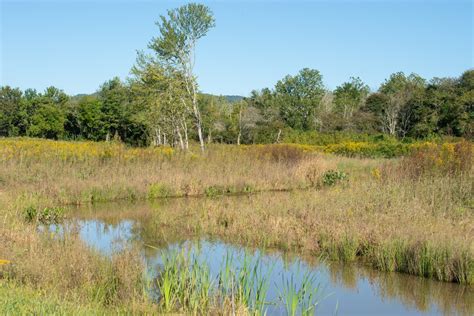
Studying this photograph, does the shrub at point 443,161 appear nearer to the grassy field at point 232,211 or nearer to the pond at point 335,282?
the grassy field at point 232,211

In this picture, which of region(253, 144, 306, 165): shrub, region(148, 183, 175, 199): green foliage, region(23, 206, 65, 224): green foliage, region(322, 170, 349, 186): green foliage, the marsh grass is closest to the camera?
the marsh grass

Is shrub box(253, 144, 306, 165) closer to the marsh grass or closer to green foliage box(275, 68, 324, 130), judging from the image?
the marsh grass

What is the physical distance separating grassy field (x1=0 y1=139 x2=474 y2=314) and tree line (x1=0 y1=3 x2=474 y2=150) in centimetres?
461

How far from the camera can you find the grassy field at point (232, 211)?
717 centimetres

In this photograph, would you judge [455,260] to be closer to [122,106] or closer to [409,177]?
[409,177]

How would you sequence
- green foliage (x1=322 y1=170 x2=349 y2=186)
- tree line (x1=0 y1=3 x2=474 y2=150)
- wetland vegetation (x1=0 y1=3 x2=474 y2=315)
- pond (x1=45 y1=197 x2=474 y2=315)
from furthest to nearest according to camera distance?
tree line (x1=0 y1=3 x2=474 y2=150), green foliage (x1=322 y1=170 x2=349 y2=186), pond (x1=45 y1=197 x2=474 y2=315), wetland vegetation (x1=0 y1=3 x2=474 y2=315)

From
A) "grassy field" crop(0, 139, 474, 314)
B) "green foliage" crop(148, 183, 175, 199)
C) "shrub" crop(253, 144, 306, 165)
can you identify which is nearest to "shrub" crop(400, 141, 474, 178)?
"grassy field" crop(0, 139, 474, 314)

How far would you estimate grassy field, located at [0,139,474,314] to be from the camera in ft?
23.5

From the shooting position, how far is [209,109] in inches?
2089

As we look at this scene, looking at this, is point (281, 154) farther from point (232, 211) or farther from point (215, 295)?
point (215, 295)

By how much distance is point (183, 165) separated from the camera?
70.8ft

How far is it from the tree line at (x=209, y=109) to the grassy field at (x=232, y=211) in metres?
4.61

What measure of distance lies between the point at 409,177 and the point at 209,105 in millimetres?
41989

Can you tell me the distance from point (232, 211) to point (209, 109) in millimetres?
40544
